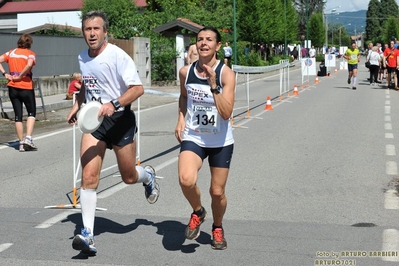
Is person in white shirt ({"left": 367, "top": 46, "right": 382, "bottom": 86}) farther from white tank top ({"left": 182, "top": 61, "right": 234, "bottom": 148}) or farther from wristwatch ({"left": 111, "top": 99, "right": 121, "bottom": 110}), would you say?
wristwatch ({"left": 111, "top": 99, "right": 121, "bottom": 110})

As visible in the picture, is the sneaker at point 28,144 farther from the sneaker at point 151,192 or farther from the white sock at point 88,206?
the white sock at point 88,206

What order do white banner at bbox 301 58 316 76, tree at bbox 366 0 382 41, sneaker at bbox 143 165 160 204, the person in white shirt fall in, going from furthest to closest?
tree at bbox 366 0 382 41 → white banner at bbox 301 58 316 76 → the person in white shirt → sneaker at bbox 143 165 160 204

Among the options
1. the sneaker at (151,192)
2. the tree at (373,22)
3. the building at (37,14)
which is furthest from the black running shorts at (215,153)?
the tree at (373,22)

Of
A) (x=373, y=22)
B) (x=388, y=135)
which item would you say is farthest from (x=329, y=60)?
(x=373, y=22)

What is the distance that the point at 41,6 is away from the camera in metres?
92.4

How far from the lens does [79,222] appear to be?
7047 millimetres

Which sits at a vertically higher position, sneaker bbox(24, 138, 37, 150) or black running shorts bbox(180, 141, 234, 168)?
black running shorts bbox(180, 141, 234, 168)

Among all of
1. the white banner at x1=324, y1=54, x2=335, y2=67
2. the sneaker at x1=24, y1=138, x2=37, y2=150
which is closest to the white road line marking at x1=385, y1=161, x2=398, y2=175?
the sneaker at x1=24, y1=138, x2=37, y2=150

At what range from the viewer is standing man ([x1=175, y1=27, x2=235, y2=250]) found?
5816 mm

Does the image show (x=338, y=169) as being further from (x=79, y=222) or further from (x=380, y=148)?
(x=79, y=222)

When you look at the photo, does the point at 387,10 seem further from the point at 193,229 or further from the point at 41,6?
the point at 193,229

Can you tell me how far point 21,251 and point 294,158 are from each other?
607cm

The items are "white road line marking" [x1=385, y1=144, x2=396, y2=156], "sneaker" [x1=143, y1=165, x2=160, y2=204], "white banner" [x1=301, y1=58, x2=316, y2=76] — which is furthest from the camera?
"white banner" [x1=301, y1=58, x2=316, y2=76]

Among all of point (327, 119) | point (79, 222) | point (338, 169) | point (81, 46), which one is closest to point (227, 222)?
point (79, 222)
